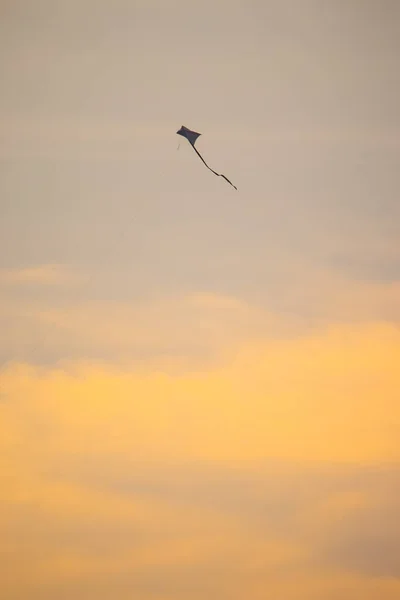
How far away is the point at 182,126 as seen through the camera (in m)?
14.3

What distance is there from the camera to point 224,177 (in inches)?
581

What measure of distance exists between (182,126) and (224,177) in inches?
35.8
